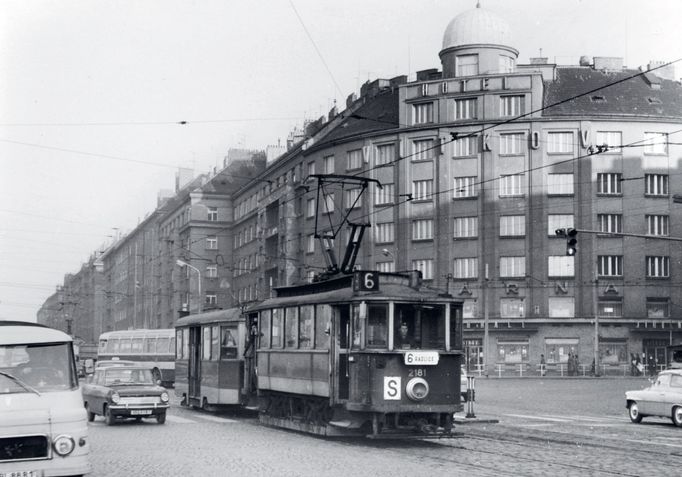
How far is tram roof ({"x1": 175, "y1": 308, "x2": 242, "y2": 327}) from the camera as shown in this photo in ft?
82.7

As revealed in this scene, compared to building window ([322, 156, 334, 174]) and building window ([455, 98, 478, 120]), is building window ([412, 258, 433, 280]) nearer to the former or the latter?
building window ([455, 98, 478, 120])

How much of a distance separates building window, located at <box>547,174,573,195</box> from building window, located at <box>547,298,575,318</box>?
6641 mm

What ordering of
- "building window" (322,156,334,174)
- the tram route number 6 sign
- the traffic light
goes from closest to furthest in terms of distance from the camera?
the tram route number 6 sign < the traffic light < "building window" (322,156,334,174)

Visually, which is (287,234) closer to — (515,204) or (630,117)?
(515,204)

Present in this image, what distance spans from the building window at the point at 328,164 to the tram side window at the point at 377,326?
173 feet

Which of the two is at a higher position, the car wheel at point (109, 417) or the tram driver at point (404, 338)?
the tram driver at point (404, 338)

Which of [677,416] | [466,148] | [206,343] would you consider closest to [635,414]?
[677,416]

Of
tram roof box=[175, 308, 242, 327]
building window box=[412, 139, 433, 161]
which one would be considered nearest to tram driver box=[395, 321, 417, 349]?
tram roof box=[175, 308, 242, 327]

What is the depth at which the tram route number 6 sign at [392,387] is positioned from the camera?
660 inches

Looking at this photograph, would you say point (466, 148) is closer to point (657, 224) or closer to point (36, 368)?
point (657, 224)

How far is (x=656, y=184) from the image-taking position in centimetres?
6206

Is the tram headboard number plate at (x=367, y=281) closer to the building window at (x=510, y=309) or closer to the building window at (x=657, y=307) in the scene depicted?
the building window at (x=510, y=309)

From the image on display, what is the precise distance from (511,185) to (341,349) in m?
46.0

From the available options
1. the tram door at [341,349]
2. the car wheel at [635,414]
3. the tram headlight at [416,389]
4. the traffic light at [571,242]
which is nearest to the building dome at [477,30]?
the traffic light at [571,242]
